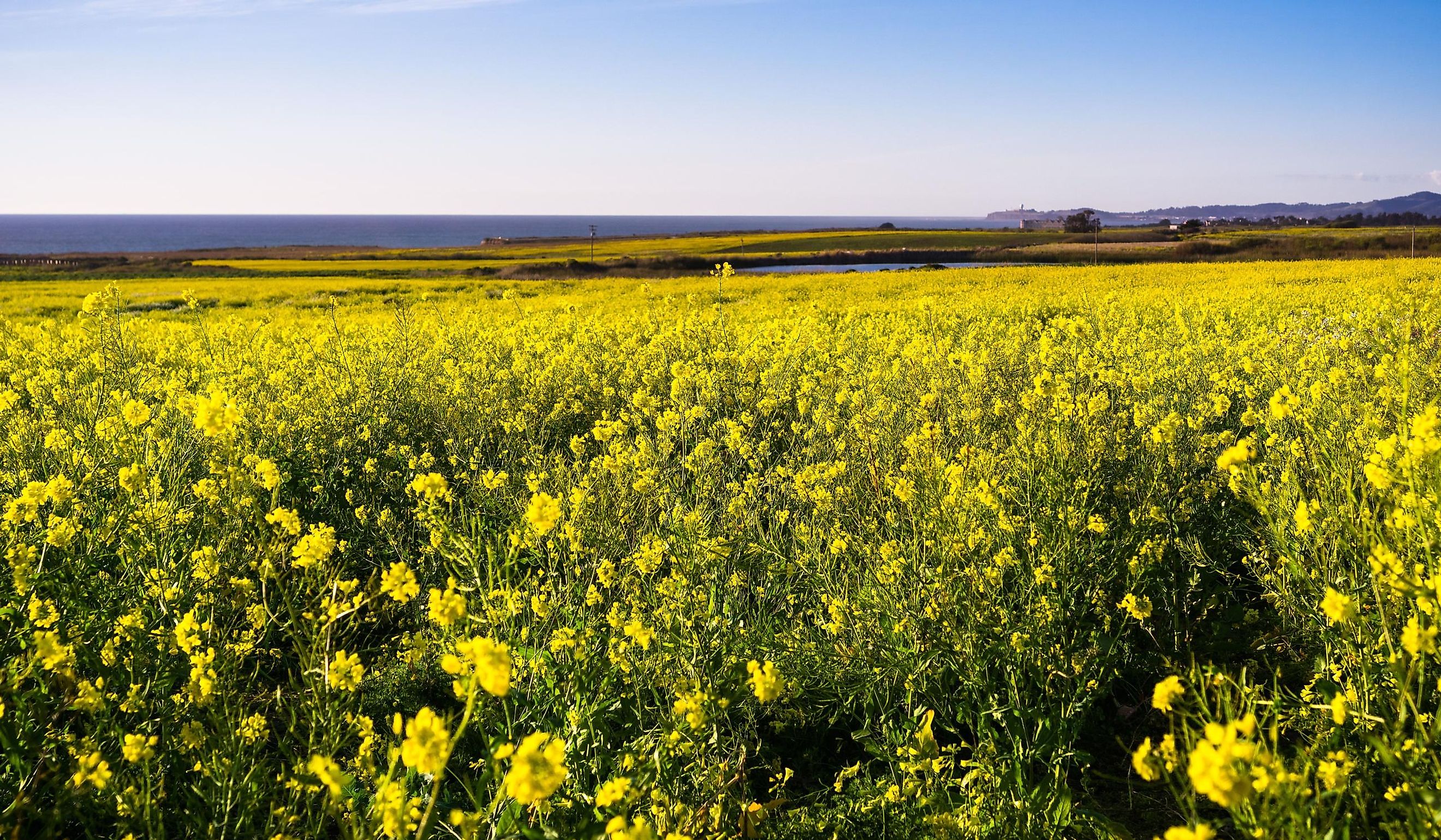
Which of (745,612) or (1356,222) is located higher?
(1356,222)

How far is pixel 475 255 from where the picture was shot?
53938mm

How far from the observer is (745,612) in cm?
339

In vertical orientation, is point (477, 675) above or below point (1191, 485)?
above

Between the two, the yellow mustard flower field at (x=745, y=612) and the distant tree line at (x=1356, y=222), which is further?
the distant tree line at (x=1356, y=222)

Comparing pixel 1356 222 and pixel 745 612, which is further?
pixel 1356 222

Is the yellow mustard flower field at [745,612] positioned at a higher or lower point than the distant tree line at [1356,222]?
lower

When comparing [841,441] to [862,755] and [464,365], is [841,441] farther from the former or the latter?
[464,365]

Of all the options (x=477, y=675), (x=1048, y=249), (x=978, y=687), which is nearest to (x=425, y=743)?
(x=477, y=675)

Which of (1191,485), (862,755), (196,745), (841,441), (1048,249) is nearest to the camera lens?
(196,745)

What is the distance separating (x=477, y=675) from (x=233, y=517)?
9.69 feet

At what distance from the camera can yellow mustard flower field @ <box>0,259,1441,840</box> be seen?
A: 199 cm

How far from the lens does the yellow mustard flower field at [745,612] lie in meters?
1.99

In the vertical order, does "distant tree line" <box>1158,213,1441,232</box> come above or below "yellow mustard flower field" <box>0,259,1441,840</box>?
above

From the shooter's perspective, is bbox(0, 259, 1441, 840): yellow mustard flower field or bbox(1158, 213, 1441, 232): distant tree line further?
bbox(1158, 213, 1441, 232): distant tree line
